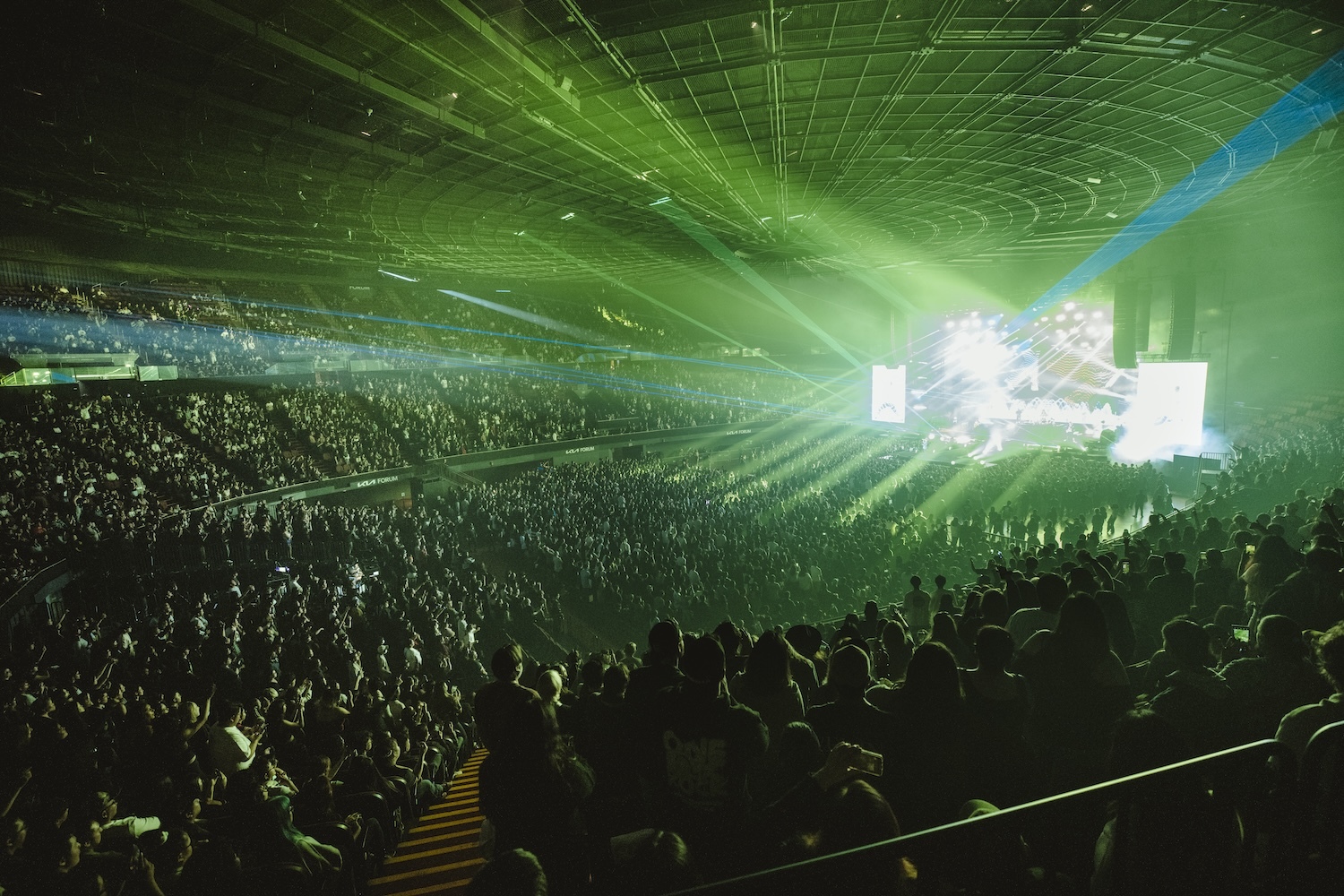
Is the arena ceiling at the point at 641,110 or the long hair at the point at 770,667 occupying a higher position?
the arena ceiling at the point at 641,110

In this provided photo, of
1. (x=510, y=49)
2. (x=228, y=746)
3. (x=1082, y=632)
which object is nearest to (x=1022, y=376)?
(x=510, y=49)

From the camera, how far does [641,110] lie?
934 cm

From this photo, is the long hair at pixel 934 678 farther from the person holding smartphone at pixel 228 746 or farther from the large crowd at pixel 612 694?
the person holding smartphone at pixel 228 746

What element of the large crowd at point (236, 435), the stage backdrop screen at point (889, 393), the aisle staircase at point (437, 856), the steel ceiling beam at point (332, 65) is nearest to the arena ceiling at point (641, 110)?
the steel ceiling beam at point (332, 65)

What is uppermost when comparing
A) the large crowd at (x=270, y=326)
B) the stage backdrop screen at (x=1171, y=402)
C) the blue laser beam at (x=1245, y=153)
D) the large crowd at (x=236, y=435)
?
the blue laser beam at (x=1245, y=153)

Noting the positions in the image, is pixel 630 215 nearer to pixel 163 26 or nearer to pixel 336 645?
pixel 163 26

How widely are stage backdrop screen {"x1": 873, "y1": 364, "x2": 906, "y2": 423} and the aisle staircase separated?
28.9 metres

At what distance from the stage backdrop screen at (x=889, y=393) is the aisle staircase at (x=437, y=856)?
1137 inches

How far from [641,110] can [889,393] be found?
24378 millimetres

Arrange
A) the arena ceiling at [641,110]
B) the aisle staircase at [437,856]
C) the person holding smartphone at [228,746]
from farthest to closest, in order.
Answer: the arena ceiling at [641,110]
the person holding smartphone at [228,746]
the aisle staircase at [437,856]

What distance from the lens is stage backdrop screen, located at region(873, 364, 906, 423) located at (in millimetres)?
29922

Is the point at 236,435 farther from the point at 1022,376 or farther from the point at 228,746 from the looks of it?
the point at 1022,376

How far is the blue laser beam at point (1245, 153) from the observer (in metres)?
8.44

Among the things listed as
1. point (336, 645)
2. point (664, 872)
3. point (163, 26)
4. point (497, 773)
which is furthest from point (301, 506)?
point (664, 872)
